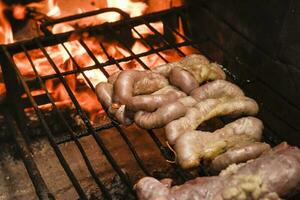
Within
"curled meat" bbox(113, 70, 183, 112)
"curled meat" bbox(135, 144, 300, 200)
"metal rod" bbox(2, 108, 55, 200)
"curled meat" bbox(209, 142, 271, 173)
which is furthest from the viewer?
"curled meat" bbox(113, 70, 183, 112)

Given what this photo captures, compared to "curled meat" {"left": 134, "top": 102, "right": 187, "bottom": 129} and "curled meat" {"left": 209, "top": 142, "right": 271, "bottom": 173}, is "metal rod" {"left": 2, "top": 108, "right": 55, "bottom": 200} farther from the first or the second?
"curled meat" {"left": 209, "top": 142, "right": 271, "bottom": 173}

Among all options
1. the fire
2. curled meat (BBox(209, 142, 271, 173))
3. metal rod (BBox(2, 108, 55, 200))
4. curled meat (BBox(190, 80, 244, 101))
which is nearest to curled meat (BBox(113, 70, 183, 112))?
curled meat (BBox(190, 80, 244, 101))

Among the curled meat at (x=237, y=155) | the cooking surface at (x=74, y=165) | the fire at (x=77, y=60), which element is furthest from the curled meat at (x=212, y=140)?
the fire at (x=77, y=60)

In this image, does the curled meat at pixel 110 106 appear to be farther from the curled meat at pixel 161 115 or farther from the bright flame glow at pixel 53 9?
the bright flame glow at pixel 53 9

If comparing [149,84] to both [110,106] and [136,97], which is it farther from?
[110,106]

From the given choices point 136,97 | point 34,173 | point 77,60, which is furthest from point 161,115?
point 77,60

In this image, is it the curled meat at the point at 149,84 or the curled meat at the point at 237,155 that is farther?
the curled meat at the point at 149,84
